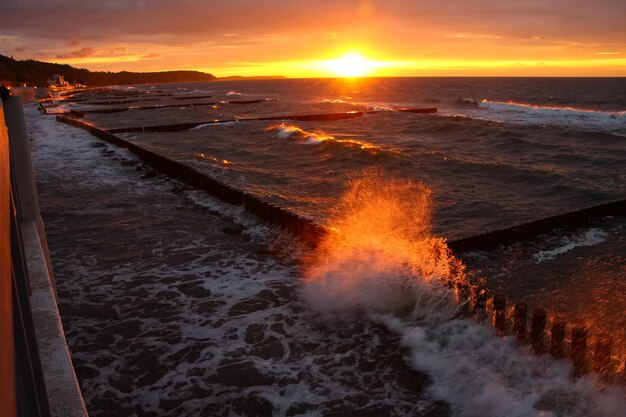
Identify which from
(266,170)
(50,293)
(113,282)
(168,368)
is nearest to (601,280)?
(168,368)

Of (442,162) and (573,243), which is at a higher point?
(442,162)

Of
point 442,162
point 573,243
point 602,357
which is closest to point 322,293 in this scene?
point 602,357

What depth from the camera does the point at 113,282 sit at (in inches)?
444

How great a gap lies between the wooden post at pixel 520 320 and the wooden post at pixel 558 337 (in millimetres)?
543

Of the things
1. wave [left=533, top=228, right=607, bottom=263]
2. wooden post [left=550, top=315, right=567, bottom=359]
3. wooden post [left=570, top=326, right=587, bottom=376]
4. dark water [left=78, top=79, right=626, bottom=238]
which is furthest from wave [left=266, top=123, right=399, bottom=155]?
wooden post [left=570, top=326, right=587, bottom=376]

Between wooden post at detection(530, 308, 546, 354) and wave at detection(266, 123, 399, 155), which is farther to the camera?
wave at detection(266, 123, 399, 155)

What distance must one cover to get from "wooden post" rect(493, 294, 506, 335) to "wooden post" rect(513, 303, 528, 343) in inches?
10.1

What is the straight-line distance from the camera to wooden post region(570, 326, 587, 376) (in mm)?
7317

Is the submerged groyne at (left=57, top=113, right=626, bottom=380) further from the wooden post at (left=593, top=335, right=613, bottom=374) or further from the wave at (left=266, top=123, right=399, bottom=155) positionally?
the wave at (left=266, top=123, right=399, bottom=155)

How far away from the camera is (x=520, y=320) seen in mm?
8164

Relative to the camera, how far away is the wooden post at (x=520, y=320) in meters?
8.13

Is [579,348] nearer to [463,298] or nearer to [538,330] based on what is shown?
[538,330]

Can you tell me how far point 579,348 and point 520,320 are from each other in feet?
3.24

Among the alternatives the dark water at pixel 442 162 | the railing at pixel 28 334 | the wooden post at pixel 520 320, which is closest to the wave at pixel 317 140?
the dark water at pixel 442 162
